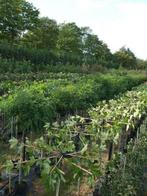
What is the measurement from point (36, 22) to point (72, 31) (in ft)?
40.5

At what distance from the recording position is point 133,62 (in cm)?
7994

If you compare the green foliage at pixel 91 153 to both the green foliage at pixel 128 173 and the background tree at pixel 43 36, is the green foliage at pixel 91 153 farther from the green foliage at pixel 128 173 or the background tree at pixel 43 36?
the background tree at pixel 43 36

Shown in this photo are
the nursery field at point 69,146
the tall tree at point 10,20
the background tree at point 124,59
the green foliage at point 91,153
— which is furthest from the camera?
the background tree at point 124,59

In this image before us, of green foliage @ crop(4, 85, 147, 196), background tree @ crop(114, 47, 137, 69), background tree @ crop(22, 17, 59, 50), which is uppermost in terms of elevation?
background tree @ crop(22, 17, 59, 50)

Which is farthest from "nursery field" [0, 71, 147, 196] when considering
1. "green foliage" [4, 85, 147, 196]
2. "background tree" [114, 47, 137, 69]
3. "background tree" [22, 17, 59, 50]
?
"background tree" [114, 47, 137, 69]

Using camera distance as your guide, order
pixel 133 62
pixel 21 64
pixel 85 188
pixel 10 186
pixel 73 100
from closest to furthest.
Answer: pixel 10 186 → pixel 85 188 → pixel 73 100 → pixel 21 64 → pixel 133 62

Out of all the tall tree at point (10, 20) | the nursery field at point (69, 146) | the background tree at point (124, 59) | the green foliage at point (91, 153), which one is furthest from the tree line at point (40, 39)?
the green foliage at point (91, 153)

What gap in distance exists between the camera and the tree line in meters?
40.7

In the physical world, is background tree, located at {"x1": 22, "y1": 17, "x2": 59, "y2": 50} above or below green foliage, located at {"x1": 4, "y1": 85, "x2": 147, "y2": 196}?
above

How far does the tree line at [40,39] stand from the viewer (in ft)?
133

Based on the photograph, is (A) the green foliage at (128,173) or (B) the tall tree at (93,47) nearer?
(A) the green foliage at (128,173)

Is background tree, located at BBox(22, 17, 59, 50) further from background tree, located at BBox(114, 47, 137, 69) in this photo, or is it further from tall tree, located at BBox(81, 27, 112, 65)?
background tree, located at BBox(114, 47, 137, 69)

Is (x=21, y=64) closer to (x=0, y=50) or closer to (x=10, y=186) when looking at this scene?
(x=0, y=50)

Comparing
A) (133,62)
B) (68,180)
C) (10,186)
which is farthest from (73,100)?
(133,62)
